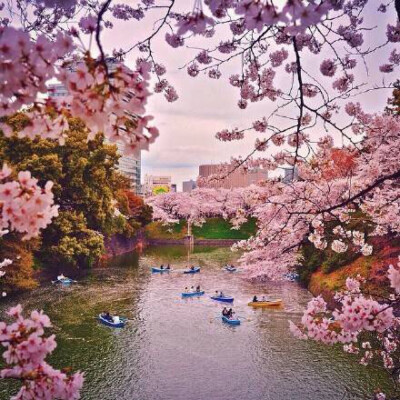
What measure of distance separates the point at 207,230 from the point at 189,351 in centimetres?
3976

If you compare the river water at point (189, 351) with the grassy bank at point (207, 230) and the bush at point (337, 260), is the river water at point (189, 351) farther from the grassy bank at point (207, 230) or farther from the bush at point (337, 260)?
the grassy bank at point (207, 230)

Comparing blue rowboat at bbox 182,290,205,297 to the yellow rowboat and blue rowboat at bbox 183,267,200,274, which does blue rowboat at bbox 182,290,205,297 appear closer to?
the yellow rowboat

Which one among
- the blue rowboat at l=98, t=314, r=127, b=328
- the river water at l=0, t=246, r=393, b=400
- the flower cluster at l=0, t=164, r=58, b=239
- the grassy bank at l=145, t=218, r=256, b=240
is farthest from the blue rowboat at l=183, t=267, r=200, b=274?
the flower cluster at l=0, t=164, r=58, b=239

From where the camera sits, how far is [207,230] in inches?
2160

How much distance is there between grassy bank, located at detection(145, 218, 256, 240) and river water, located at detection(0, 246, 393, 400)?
2755cm

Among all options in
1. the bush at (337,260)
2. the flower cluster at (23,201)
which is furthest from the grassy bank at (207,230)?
the flower cluster at (23,201)

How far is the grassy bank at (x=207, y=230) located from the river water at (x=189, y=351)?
27.6 meters

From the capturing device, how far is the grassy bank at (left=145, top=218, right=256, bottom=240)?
53062 millimetres

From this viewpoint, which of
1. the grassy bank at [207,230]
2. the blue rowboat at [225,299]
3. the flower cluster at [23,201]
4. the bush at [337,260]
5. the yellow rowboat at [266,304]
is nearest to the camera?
the flower cluster at [23,201]

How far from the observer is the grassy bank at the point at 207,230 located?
53062mm

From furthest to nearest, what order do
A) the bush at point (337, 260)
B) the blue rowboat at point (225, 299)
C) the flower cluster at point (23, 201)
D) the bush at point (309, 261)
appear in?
the bush at point (309, 261)
the blue rowboat at point (225, 299)
the bush at point (337, 260)
the flower cluster at point (23, 201)

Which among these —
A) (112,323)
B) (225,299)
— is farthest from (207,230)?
(112,323)

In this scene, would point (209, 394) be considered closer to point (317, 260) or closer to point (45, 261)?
point (317, 260)

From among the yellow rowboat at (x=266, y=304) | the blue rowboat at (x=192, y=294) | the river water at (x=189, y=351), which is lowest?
the river water at (x=189, y=351)
